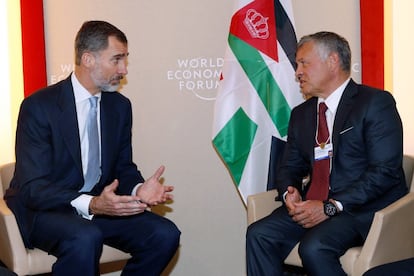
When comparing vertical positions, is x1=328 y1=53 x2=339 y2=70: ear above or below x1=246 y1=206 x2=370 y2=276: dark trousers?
above

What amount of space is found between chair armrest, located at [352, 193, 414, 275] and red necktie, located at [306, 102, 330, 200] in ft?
1.44

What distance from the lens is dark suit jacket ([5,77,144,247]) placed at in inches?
143

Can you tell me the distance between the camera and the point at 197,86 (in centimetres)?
479

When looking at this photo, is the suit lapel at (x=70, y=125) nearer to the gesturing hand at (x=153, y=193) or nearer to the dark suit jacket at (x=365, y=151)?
the gesturing hand at (x=153, y=193)

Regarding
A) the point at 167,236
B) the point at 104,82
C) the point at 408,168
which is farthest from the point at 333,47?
the point at 167,236

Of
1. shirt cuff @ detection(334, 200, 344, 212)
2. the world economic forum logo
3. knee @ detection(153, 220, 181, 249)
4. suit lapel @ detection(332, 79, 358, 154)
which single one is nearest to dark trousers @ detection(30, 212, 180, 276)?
knee @ detection(153, 220, 181, 249)

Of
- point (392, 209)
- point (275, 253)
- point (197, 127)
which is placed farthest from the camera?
point (197, 127)

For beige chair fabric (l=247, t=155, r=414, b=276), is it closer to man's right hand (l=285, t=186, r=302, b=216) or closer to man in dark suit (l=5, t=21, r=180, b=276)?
man's right hand (l=285, t=186, r=302, b=216)

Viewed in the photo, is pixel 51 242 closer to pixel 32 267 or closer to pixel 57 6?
pixel 32 267

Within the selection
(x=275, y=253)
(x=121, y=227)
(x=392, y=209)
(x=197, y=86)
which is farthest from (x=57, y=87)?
(x=392, y=209)

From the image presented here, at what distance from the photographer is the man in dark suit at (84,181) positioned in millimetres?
3535

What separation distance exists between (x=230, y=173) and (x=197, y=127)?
44 cm

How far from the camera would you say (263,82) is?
442cm

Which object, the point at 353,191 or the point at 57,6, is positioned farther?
the point at 57,6
